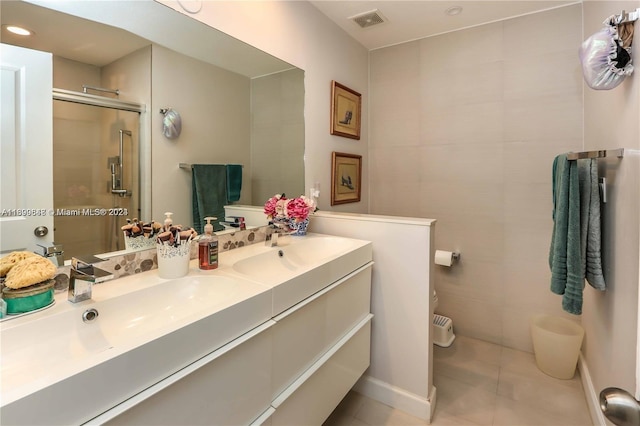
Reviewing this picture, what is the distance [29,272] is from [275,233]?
103cm

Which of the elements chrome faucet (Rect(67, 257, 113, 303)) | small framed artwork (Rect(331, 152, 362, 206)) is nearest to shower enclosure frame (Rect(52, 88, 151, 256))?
chrome faucet (Rect(67, 257, 113, 303))

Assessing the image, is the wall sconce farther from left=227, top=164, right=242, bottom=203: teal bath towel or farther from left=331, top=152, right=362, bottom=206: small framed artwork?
left=331, top=152, right=362, bottom=206: small framed artwork

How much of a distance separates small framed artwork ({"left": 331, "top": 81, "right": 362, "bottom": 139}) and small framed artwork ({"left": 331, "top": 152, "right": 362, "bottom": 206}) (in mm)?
185

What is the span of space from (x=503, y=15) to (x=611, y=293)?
197 cm

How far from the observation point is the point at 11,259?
0.87m

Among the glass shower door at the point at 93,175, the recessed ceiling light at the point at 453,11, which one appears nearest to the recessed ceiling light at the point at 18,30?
the glass shower door at the point at 93,175

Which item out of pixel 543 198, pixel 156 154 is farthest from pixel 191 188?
pixel 543 198

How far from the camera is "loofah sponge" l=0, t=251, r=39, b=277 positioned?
2.80ft

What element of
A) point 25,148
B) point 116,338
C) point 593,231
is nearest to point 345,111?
point 593,231

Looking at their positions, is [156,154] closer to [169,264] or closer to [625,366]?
[169,264]

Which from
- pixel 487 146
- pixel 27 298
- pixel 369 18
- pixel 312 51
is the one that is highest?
pixel 369 18

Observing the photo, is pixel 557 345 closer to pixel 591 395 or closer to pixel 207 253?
pixel 591 395

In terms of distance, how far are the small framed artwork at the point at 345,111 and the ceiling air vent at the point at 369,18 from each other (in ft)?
1.52

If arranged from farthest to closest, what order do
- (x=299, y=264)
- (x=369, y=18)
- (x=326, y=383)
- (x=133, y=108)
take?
(x=369, y=18)
(x=299, y=264)
(x=326, y=383)
(x=133, y=108)
